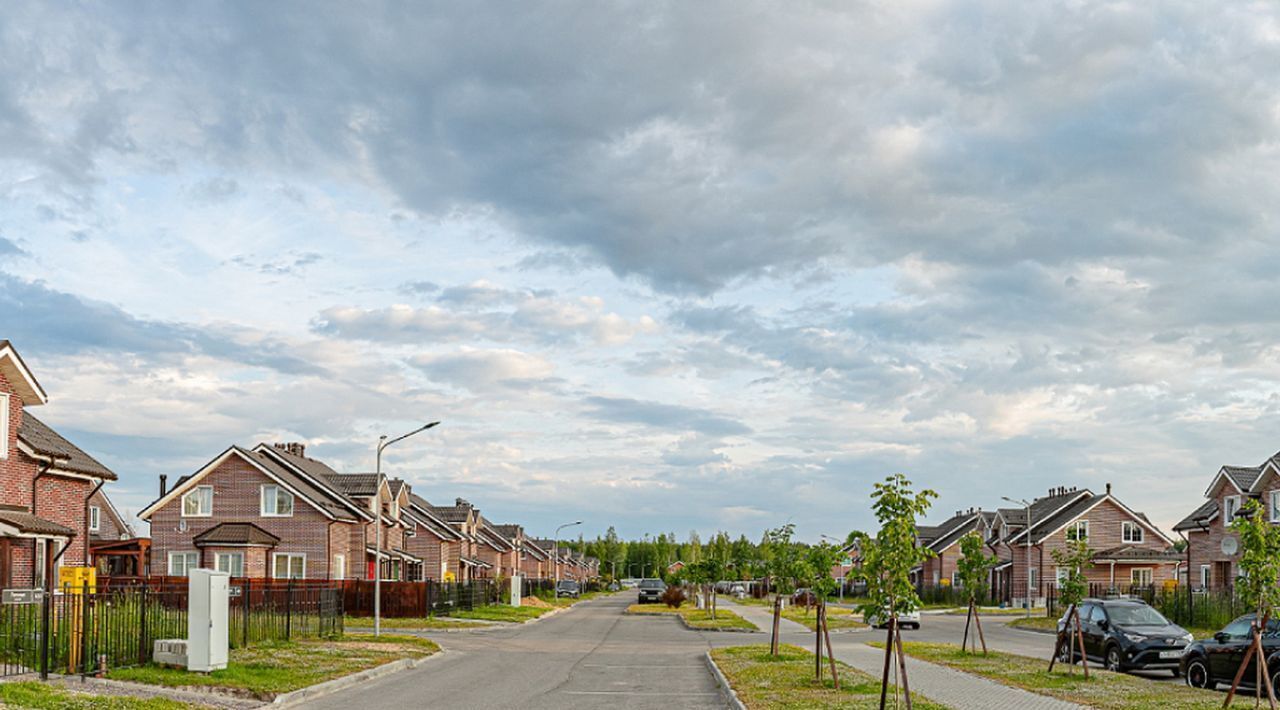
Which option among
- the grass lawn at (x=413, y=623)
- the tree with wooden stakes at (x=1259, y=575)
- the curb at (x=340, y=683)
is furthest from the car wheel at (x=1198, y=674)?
the grass lawn at (x=413, y=623)

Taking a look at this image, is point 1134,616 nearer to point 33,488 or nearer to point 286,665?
point 286,665

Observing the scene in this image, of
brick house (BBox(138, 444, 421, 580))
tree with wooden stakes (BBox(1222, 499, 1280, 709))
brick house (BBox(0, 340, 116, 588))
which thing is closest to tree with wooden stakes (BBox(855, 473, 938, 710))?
tree with wooden stakes (BBox(1222, 499, 1280, 709))

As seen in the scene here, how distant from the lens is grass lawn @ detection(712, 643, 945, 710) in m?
18.7

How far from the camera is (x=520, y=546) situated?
422 ft

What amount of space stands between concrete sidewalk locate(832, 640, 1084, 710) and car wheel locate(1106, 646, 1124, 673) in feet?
13.4

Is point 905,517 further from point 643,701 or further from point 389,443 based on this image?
point 389,443

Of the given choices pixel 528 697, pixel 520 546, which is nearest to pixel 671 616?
pixel 528 697

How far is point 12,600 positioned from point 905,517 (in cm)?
1425

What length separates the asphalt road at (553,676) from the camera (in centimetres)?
2009

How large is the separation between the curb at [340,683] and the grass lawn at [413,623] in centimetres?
1749

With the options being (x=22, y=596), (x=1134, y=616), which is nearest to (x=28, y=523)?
(x=22, y=596)

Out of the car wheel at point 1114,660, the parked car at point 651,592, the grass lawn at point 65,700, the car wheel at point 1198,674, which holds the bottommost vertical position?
the parked car at point 651,592

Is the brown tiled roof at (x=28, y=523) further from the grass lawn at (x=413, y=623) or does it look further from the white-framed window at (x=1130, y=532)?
the white-framed window at (x=1130, y=532)

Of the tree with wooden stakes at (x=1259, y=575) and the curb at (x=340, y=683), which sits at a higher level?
the tree with wooden stakes at (x=1259, y=575)
